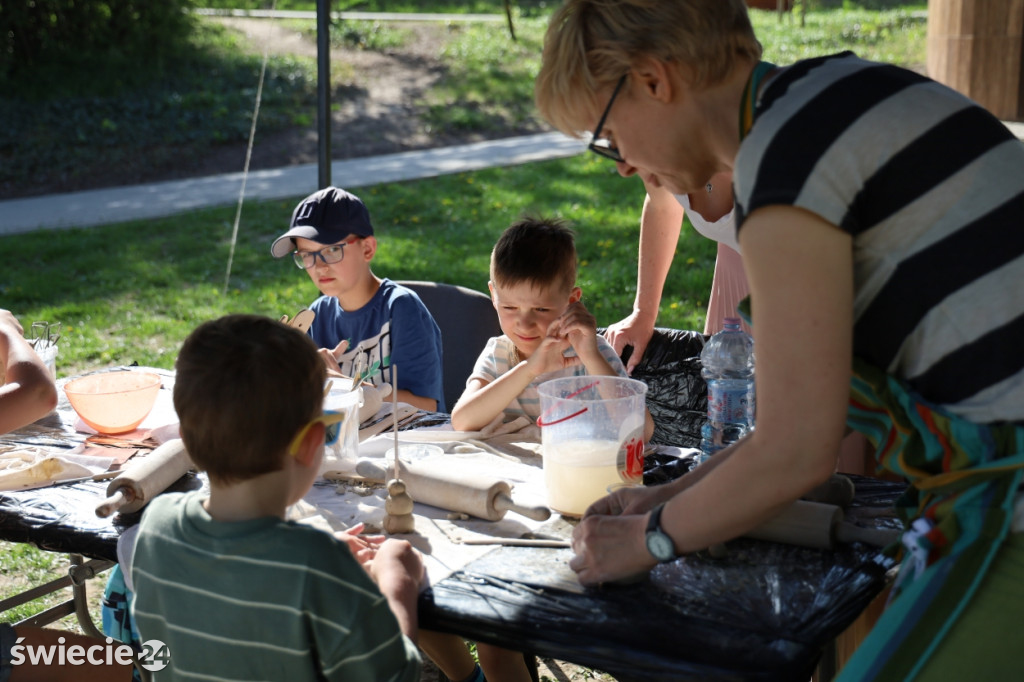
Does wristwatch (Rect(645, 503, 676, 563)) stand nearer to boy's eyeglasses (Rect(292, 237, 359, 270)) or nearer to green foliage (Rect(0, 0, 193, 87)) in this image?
boy's eyeglasses (Rect(292, 237, 359, 270))

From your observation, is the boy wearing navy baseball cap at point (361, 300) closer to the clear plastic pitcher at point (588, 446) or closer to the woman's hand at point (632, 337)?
the woman's hand at point (632, 337)

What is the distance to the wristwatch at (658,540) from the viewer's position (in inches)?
57.1

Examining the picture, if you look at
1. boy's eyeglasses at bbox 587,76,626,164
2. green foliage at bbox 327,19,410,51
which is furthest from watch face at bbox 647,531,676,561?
green foliage at bbox 327,19,410,51

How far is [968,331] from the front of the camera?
129cm

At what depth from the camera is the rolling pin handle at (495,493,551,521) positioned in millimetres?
1797

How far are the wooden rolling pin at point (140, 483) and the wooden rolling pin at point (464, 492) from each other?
0.43 meters

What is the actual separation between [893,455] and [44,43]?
1346 centimetres

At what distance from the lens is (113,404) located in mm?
2340

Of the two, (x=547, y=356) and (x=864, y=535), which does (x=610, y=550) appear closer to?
(x=864, y=535)

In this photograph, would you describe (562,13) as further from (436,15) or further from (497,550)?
(436,15)

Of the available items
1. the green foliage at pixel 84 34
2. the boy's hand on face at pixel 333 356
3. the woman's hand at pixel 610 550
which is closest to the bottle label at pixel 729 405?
the woman's hand at pixel 610 550

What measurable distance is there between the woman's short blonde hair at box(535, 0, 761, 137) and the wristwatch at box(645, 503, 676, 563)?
1.96 feet

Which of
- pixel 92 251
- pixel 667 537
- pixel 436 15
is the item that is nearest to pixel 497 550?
pixel 667 537

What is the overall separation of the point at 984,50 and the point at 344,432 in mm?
6189
